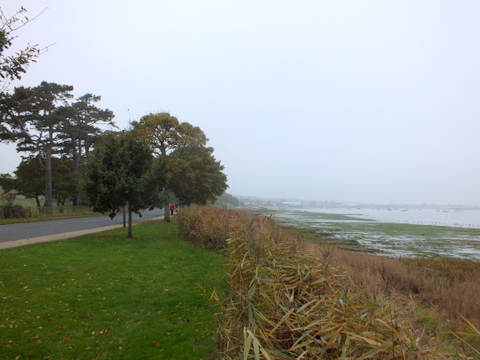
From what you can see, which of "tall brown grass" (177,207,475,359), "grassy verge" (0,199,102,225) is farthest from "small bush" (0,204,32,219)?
"tall brown grass" (177,207,475,359)

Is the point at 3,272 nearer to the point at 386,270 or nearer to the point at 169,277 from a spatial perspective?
the point at 169,277

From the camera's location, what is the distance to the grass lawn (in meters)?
4.33

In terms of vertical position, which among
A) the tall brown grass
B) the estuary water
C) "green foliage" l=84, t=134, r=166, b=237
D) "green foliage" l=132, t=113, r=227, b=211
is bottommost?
the estuary water

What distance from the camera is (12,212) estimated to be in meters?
24.7

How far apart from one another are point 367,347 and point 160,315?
4836 mm

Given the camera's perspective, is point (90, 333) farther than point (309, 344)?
Yes

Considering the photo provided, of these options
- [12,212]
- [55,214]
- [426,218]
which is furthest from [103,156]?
[426,218]

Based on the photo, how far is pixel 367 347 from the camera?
173 cm

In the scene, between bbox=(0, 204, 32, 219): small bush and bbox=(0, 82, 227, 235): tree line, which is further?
bbox=(0, 204, 32, 219): small bush

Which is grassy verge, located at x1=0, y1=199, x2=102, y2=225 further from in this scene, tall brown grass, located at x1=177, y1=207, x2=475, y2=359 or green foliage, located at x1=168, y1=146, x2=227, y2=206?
tall brown grass, located at x1=177, y1=207, x2=475, y2=359

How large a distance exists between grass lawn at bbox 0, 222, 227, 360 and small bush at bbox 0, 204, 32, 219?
56.8 feet

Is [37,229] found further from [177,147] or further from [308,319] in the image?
[308,319]

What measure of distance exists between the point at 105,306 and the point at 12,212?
2486 cm

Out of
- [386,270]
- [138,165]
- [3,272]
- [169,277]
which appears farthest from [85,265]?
[386,270]
